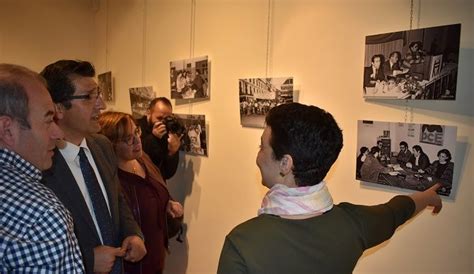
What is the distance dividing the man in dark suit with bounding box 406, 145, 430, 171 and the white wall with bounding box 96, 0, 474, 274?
10cm

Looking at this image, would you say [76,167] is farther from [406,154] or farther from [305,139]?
[406,154]

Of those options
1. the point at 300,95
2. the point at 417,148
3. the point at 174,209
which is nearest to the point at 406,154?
the point at 417,148

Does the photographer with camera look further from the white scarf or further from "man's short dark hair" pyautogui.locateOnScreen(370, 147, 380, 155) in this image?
the white scarf

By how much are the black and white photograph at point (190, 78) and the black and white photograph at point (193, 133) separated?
0.14 metres

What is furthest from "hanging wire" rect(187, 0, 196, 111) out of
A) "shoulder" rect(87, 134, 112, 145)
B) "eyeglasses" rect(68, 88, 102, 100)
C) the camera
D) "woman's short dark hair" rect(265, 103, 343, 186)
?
"woman's short dark hair" rect(265, 103, 343, 186)

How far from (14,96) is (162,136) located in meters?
1.66

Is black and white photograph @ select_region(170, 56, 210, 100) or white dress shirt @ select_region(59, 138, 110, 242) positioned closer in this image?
white dress shirt @ select_region(59, 138, 110, 242)

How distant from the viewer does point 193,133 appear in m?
2.57

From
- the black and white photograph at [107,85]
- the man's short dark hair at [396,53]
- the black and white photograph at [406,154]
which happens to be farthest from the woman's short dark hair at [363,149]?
the black and white photograph at [107,85]

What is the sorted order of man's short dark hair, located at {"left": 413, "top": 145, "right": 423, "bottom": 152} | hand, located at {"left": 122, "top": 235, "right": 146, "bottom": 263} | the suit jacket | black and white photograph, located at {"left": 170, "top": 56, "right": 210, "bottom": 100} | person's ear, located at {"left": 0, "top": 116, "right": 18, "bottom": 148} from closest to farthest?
person's ear, located at {"left": 0, "top": 116, "right": 18, "bottom": 148}
the suit jacket
man's short dark hair, located at {"left": 413, "top": 145, "right": 423, "bottom": 152}
hand, located at {"left": 122, "top": 235, "right": 146, "bottom": 263}
black and white photograph, located at {"left": 170, "top": 56, "right": 210, "bottom": 100}

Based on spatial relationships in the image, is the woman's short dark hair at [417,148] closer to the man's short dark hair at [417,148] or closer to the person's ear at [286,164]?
the man's short dark hair at [417,148]

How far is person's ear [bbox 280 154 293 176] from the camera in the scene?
2.98 feet

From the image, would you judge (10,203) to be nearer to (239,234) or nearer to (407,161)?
(239,234)

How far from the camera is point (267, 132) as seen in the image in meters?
0.95
